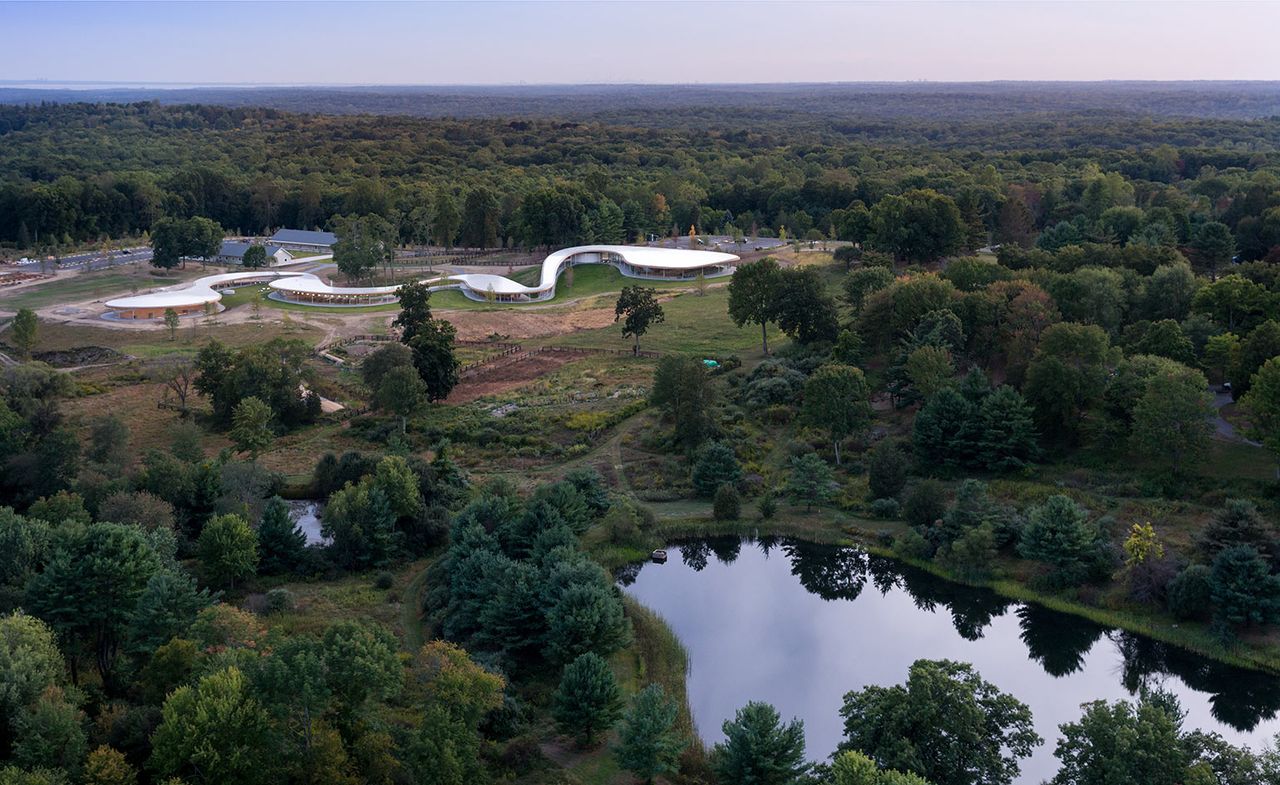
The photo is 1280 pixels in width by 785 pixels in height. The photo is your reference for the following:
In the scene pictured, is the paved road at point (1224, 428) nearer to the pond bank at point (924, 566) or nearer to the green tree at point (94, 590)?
the pond bank at point (924, 566)

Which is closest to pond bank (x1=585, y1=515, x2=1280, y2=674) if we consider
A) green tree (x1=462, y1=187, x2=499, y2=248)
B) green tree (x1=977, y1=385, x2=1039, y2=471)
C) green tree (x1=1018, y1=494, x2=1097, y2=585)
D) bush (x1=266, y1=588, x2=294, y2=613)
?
green tree (x1=1018, y1=494, x2=1097, y2=585)

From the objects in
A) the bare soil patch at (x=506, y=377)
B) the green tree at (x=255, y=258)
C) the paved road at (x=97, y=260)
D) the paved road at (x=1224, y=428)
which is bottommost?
the bare soil patch at (x=506, y=377)

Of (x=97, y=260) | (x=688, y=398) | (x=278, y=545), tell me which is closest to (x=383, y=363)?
(x=688, y=398)

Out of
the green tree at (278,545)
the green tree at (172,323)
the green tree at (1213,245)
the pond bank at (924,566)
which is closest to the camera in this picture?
the pond bank at (924,566)

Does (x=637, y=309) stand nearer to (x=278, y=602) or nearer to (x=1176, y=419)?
(x=1176, y=419)

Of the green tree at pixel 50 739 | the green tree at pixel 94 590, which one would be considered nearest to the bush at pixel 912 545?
the green tree at pixel 94 590

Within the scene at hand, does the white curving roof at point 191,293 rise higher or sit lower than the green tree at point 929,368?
lower
